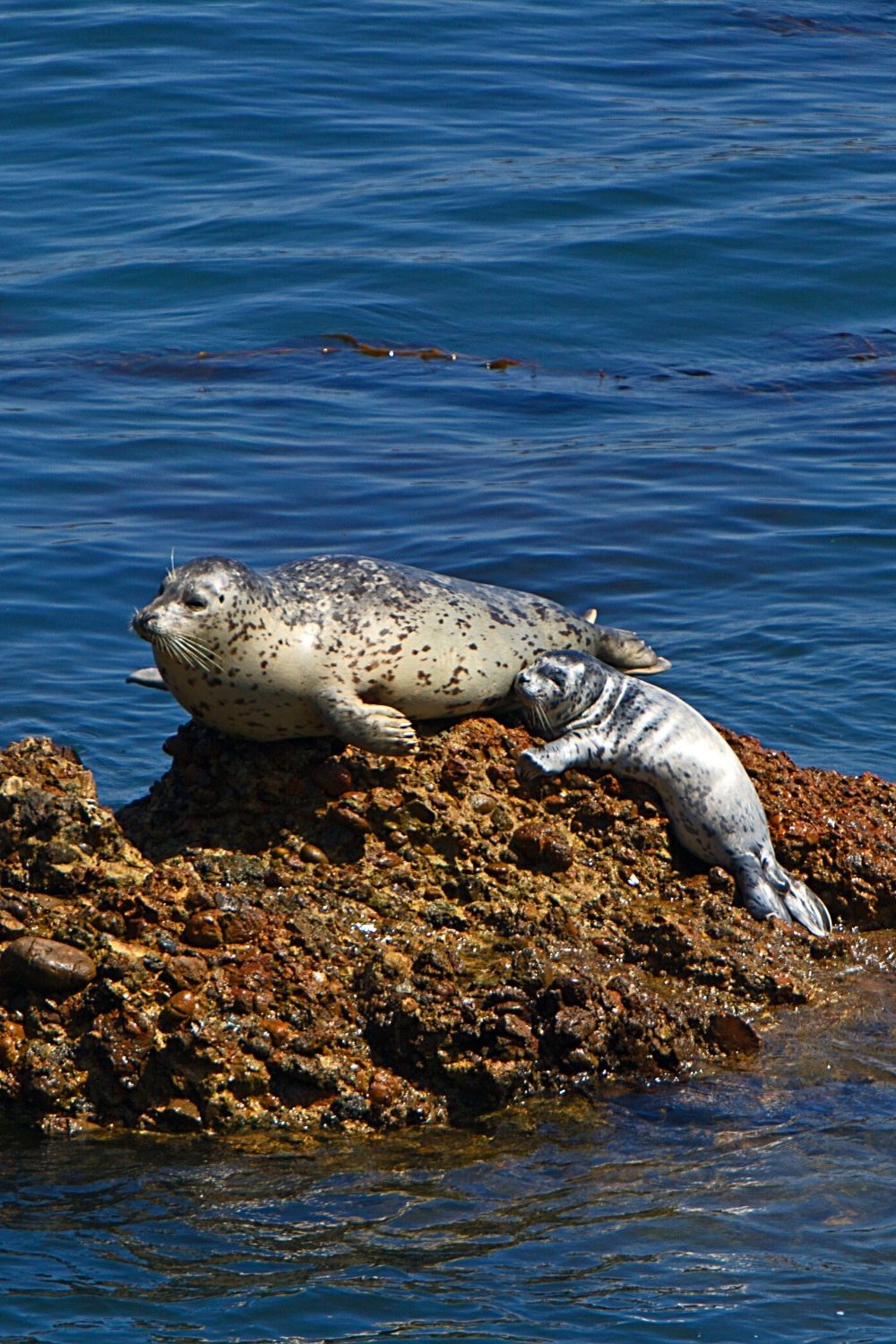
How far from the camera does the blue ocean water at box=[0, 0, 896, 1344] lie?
442cm

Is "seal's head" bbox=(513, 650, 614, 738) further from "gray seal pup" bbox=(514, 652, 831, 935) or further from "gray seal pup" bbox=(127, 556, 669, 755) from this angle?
"gray seal pup" bbox=(127, 556, 669, 755)

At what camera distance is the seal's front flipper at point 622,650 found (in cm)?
669

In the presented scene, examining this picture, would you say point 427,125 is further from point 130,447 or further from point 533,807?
point 533,807

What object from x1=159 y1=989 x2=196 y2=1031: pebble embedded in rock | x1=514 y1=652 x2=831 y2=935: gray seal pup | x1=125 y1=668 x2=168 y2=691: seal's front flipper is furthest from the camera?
x1=125 y1=668 x2=168 y2=691: seal's front flipper

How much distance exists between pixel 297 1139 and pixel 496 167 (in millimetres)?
16779

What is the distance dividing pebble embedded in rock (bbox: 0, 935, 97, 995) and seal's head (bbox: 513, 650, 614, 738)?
169 centimetres

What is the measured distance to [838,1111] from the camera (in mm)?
5141

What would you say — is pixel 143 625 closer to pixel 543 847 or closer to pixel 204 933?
pixel 204 933

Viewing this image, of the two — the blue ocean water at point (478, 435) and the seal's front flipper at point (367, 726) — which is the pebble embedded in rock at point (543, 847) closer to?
the seal's front flipper at point (367, 726)

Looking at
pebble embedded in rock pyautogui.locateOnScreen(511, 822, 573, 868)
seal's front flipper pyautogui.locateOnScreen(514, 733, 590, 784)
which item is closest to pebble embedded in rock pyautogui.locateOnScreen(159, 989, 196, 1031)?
pebble embedded in rock pyautogui.locateOnScreen(511, 822, 573, 868)

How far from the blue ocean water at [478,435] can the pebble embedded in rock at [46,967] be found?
453 millimetres

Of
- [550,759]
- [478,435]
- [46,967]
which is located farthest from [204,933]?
[478,435]

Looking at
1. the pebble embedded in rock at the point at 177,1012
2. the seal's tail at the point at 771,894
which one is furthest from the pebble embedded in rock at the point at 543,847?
the pebble embedded in rock at the point at 177,1012

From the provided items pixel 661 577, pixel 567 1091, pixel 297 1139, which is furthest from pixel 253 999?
pixel 661 577
